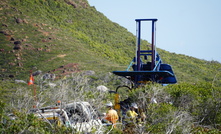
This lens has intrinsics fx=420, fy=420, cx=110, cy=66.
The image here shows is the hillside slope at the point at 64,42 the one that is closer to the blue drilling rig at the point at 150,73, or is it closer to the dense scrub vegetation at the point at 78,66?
the dense scrub vegetation at the point at 78,66

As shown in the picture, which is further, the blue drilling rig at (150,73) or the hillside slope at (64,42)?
the hillside slope at (64,42)

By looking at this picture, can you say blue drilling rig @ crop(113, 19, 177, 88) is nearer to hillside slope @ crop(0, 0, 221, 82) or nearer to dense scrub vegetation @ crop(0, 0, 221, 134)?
dense scrub vegetation @ crop(0, 0, 221, 134)

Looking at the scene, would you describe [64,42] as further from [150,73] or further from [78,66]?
[150,73]

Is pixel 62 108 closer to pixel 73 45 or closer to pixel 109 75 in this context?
pixel 109 75

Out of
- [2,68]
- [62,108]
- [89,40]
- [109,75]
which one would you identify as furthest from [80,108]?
[89,40]

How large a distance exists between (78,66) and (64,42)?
9511 millimetres

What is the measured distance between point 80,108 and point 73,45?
40976mm

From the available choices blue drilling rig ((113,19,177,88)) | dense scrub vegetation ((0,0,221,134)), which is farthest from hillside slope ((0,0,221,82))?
blue drilling rig ((113,19,177,88))

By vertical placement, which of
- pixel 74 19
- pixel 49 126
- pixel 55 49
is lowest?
pixel 49 126

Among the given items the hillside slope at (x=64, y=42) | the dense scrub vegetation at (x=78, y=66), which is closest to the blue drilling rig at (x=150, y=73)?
the dense scrub vegetation at (x=78, y=66)

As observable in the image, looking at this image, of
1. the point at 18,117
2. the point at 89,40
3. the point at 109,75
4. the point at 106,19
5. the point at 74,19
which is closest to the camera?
the point at 18,117

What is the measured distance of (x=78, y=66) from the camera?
144 ft

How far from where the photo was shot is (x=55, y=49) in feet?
163

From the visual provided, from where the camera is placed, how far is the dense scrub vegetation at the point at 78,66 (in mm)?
14633
